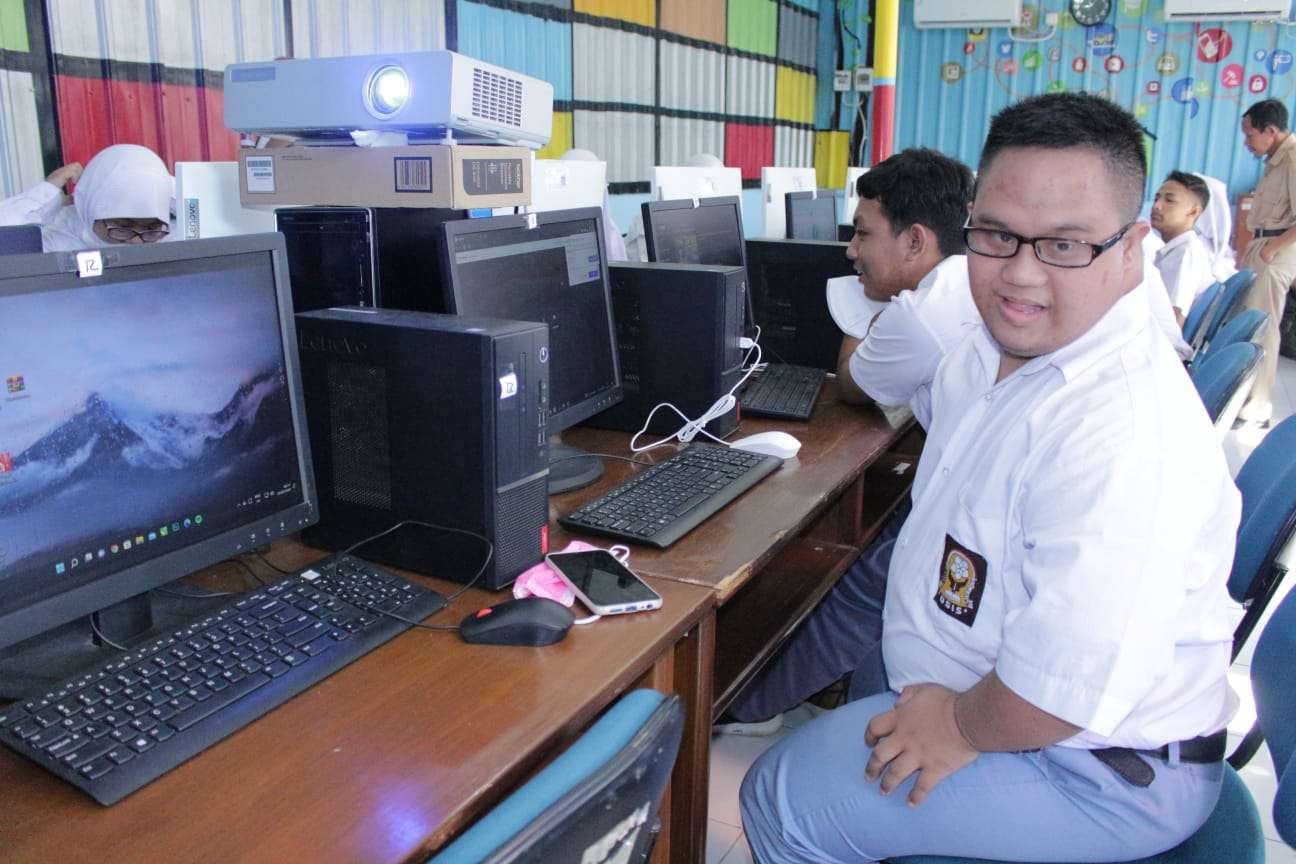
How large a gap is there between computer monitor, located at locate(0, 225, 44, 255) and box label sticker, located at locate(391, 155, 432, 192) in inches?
25.3

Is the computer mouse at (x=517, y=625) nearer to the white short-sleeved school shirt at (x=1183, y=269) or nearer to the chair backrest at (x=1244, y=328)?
the chair backrest at (x=1244, y=328)

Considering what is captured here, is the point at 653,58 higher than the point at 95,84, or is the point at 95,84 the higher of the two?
the point at 653,58

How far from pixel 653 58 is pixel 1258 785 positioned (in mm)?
4512

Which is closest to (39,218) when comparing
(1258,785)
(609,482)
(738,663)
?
(609,482)

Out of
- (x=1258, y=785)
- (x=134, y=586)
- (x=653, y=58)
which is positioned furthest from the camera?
(x=653, y=58)

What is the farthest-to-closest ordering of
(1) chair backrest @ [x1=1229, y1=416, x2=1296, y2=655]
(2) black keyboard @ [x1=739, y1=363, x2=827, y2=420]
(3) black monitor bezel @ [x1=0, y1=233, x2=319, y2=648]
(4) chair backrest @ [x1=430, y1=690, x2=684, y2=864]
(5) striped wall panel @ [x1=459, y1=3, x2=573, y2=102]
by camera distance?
1. (5) striped wall panel @ [x1=459, y1=3, x2=573, y2=102]
2. (2) black keyboard @ [x1=739, y1=363, x2=827, y2=420]
3. (1) chair backrest @ [x1=1229, y1=416, x2=1296, y2=655]
4. (3) black monitor bezel @ [x1=0, y1=233, x2=319, y2=648]
5. (4) chair backrest @ [x1=430, y1=690, x2=684, y2=864]

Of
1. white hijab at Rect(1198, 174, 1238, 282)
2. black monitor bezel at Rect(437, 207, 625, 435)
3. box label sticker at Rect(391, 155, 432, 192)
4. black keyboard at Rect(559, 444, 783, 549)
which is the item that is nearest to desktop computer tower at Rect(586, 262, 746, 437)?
black monitor bezel at Rect(437, 207, 625, 435)

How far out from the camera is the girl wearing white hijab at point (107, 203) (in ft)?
8.63

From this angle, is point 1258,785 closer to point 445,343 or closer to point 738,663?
point 738,663

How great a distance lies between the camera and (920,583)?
1216mm

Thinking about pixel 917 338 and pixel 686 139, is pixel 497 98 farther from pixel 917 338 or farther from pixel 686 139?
pixel 686 139

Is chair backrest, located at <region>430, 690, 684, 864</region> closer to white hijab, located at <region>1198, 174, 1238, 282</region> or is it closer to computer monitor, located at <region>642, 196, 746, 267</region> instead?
computer monitor, located at <region>642, 196, 746, 267</region>

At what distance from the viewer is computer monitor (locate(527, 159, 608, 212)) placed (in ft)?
7.78

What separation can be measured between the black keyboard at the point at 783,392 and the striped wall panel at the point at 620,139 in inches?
111
